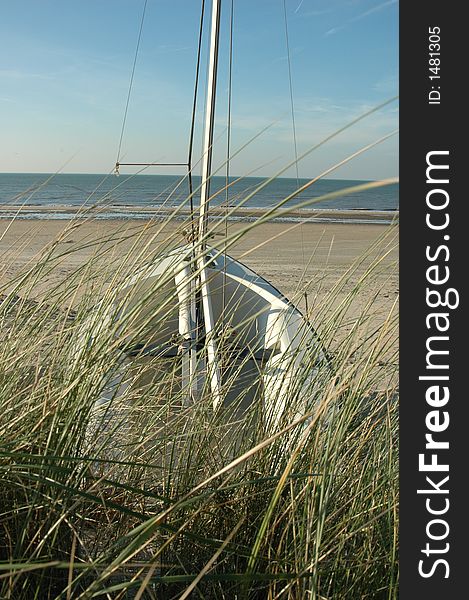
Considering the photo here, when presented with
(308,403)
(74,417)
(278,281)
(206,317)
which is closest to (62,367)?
(74,417)

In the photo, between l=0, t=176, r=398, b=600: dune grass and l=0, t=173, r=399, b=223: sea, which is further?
l=0, t=173, r=399, b=223: sea

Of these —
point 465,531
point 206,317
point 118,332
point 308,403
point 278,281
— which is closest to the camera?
point 465,531

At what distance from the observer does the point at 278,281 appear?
8852 mm

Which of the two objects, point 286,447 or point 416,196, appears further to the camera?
point 286,447

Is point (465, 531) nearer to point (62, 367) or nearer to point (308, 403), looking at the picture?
point (308, 403)

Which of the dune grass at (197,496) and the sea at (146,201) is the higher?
the sea at (146,201)

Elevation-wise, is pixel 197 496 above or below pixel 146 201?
below

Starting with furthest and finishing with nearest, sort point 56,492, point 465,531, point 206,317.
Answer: point 206,317 → point 56,492 → point 465,531

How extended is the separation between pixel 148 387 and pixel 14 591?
79 cm

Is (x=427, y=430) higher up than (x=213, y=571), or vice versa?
(x=427, y=430)

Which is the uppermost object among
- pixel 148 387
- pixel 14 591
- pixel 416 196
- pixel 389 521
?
pixel 416 196

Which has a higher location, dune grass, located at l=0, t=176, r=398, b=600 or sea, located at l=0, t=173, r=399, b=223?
sea, located at l=0, t=173, r=399, b=223

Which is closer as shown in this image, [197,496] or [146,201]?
[197,496]

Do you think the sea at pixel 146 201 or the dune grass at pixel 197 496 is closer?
the dune grass at pixel 197 496
